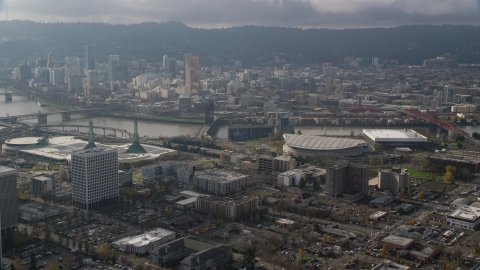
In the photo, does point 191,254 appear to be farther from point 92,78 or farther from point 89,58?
point 89,58

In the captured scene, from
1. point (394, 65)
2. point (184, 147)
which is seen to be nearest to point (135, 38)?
point (394, 65)

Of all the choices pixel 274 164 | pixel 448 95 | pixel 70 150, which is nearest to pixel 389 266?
pixel 274 164

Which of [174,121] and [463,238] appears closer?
[463,238]

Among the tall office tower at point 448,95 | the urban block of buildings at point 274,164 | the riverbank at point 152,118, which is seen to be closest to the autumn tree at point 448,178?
the urban block of buildings at point 274,164

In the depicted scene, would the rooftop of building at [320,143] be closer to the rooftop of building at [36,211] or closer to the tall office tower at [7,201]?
the rooftop of building at [36,211]

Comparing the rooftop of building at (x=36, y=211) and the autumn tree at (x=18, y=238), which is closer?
the autumn tree at (x=18, y=238)

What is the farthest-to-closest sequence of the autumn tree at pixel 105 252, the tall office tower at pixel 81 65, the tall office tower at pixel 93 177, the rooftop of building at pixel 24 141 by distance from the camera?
1. the tall office tower at pixel 81 65
2. the rooftop of building at pixel 24 141
3. the tall office tower at pixel 93 177
4. the autumn tree at pixel 105 252

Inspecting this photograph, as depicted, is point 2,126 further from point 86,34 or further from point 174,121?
point 86,34
